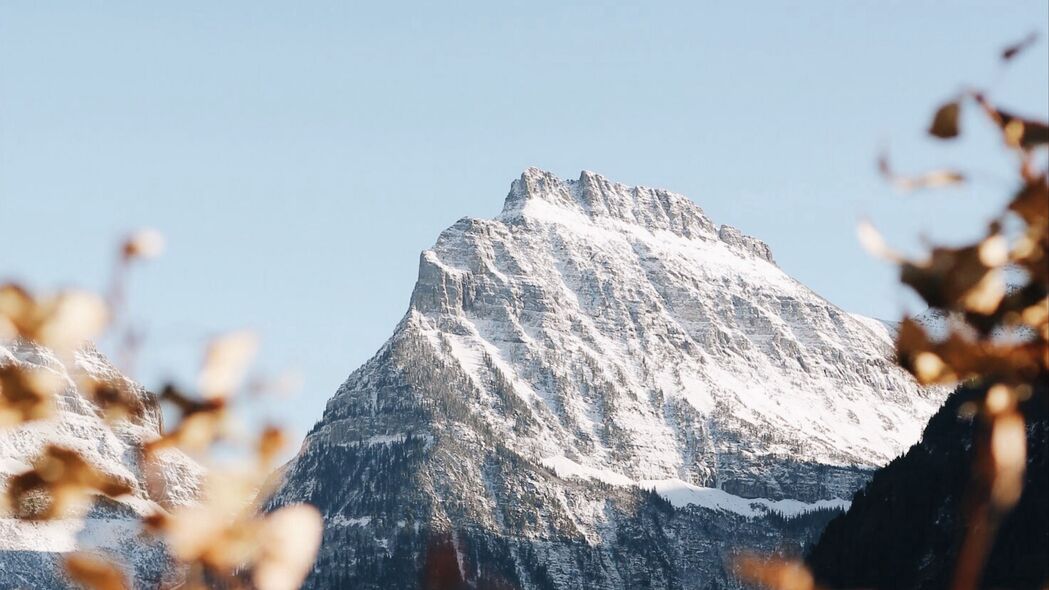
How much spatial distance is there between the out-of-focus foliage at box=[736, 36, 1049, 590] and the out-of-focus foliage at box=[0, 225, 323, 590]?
97cm

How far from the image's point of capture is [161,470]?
347 cm

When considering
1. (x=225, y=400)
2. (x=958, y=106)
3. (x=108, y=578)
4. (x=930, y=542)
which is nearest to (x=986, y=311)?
(x=958, y=106)

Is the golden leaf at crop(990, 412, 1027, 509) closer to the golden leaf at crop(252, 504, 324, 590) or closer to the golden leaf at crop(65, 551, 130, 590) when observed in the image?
the golden leaf at crop(252, 504, 324, 590)

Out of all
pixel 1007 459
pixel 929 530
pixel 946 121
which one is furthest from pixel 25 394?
pixel 929 530

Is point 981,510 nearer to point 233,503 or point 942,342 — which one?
point 942,342

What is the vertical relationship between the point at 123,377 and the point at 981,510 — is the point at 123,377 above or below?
above

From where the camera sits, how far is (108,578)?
3.20m

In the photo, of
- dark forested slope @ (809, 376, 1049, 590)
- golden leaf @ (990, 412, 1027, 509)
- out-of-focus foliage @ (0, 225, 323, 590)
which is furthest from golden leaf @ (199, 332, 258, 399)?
dark forested slope @ (809, 376, 1049, 590)

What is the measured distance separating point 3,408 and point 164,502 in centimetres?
42

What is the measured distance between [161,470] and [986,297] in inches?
68.9

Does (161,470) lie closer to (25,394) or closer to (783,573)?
(25,394)

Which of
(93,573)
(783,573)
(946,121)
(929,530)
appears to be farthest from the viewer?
(929,530)

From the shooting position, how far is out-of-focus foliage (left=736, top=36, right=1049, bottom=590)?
3703mm

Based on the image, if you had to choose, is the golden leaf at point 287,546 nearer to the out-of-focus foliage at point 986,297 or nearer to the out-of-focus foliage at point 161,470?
the out-of-focus foliage at point 161,470
